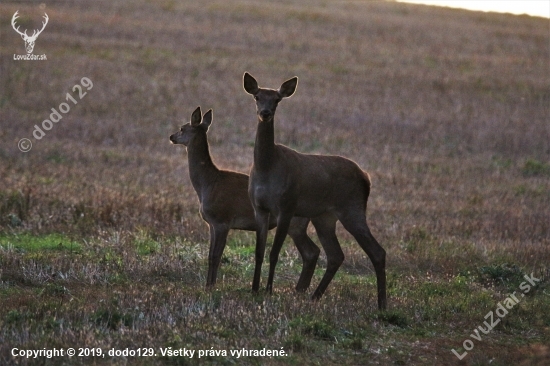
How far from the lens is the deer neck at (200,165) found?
39.2ft

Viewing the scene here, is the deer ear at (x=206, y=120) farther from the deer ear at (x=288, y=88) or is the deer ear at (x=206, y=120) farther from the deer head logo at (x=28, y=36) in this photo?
the deer head logo at (x=28, y=36)

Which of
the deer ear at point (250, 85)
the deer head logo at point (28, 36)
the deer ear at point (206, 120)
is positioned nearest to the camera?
the deer ear at point (250, 85)

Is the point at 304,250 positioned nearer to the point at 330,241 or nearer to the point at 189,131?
the point at 330,241

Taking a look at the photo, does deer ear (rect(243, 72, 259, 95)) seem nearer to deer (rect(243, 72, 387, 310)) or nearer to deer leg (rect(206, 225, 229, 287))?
deer (rect(243, 72, 387, 310))

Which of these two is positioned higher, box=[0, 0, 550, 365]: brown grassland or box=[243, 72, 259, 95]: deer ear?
box=[243, 72, 259, 95]: deer ear

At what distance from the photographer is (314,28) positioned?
4631 centimetres

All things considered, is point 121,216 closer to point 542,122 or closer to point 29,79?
point 29,79

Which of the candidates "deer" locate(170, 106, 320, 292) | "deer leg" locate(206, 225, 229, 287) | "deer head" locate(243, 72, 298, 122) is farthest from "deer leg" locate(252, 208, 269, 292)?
"deer head" locate(243, 72, 298, 122)

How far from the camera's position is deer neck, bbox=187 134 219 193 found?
11.9m

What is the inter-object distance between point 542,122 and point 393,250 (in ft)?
61.5

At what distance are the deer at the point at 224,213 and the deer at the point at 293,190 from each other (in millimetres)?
384

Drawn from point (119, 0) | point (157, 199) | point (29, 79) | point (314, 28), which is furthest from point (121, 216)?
point (119, 0)

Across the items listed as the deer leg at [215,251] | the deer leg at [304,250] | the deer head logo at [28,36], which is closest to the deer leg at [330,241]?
the deer leg at [304,250]

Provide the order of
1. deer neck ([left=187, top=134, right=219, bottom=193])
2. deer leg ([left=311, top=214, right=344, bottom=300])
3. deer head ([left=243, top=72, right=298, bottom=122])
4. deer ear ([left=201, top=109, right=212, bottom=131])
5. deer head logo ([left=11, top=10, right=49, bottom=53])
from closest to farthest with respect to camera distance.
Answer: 1. deer head ([left=243, top=72, right=298, bottom=122])
2. deer leg ([left=311, top=214, right=344, bottom=300])
3. deer neck ([left=187, top=134, right=219, bottom=193])
4. deer ear ([left=201, top=109, right=212, bottom=131])
5. deer head logo ([left=11, top=10, right=49, bottom=53])
